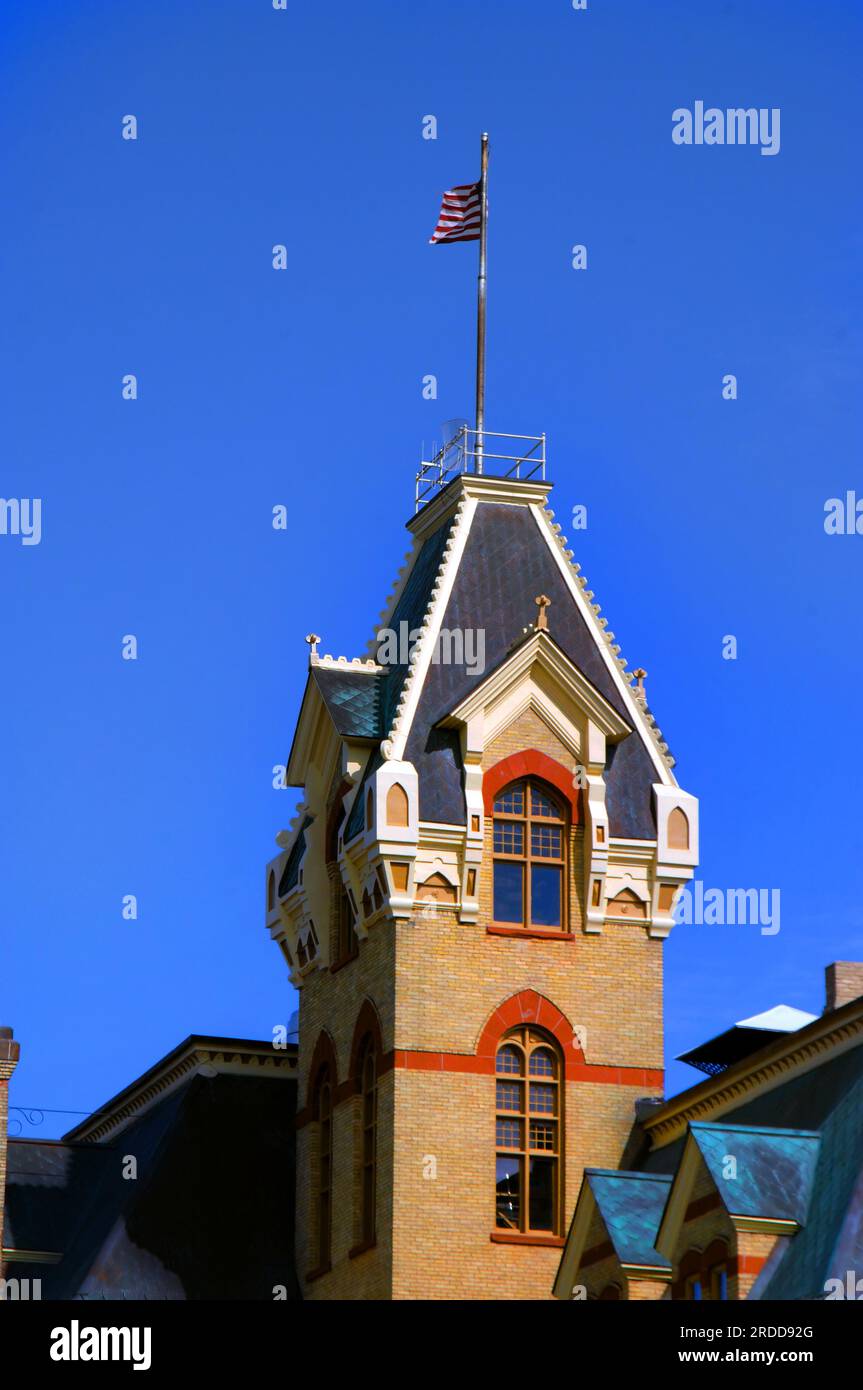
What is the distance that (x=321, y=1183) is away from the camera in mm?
49625

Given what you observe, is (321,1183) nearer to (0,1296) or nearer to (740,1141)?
(0,1296)

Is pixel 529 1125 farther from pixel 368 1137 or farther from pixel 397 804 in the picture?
pixel 397 804

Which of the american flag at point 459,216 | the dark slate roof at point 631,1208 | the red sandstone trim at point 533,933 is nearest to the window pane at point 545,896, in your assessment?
the red sandstone trim at point 533,933

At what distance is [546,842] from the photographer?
48.2 metres

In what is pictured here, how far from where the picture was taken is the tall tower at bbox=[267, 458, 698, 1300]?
4588cm

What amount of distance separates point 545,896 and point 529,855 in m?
0.75

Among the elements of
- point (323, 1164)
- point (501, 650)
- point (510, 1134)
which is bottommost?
point (510, 1134)

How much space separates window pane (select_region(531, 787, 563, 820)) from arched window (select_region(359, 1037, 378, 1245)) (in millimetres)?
4846

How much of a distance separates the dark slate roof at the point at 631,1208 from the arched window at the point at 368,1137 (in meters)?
5.34

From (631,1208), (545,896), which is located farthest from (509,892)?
(631,1208)

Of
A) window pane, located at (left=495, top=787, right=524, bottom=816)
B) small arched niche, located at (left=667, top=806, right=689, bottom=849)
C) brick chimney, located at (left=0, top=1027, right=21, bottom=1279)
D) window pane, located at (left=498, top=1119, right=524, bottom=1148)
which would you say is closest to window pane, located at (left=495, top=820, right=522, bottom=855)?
window pane, located at (left=495, top=787, right=524, bottom=816)

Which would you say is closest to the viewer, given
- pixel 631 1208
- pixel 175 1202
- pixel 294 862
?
pixel 631 1208

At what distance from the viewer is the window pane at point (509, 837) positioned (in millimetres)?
47906
